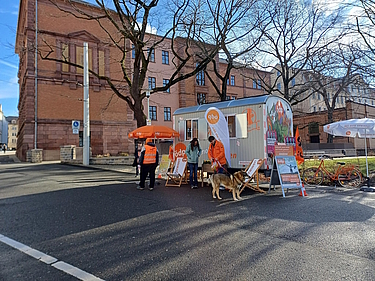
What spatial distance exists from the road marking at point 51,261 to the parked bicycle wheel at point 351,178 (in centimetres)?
991

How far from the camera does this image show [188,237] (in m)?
4.81

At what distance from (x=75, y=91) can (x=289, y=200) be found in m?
28.6

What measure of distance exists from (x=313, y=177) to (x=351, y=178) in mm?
1389

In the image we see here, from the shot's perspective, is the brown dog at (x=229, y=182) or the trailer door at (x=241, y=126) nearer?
the brown dog at (x=229, y=182)

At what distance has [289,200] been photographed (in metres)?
8.04

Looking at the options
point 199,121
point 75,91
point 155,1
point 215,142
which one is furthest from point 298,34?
point 75,91

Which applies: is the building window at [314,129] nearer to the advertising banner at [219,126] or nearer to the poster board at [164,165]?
the poster board at [164,165]

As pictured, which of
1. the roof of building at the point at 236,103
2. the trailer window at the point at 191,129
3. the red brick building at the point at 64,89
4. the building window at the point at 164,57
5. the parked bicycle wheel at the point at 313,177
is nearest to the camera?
the roof of building at the point at 236,103

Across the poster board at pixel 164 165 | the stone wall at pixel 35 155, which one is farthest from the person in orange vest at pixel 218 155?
the stone wall at pixel 35 155

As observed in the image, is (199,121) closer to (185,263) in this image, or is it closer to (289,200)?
(289,200)

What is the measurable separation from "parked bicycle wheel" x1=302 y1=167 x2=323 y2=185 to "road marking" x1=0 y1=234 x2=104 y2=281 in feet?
32.8

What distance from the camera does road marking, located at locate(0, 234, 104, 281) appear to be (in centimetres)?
341

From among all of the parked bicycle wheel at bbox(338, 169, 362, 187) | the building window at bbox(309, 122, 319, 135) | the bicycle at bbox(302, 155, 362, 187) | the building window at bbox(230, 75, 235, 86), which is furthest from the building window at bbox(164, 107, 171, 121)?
the parked bicycle wheel at bbox(338, 169, 362, 187)

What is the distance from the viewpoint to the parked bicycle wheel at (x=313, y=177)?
1151 centimetres
